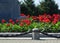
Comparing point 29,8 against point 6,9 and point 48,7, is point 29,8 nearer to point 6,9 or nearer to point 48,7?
point 48,7

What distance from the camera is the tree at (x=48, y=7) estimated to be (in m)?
46.0

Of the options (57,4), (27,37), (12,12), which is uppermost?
(57,4)

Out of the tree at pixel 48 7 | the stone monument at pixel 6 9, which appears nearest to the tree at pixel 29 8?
the tree at pixel 48 7

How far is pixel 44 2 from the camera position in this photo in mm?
47844

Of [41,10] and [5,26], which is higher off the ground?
[41,10]

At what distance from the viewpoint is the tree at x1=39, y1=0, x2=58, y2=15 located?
4603 centimetres

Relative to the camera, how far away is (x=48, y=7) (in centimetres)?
4644

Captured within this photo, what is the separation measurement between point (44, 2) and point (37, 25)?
3048cm

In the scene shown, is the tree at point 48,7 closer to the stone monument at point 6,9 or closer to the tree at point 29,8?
the tree at point 29,8

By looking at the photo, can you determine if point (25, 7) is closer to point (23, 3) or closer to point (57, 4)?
point (23, 3)

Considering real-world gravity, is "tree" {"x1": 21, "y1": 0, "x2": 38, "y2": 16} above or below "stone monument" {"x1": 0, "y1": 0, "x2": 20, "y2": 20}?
above

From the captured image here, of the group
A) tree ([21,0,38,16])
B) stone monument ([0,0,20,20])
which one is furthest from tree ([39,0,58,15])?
stone monument ([0,0,20,20])

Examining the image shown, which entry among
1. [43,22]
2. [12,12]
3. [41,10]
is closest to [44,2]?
[41,10]

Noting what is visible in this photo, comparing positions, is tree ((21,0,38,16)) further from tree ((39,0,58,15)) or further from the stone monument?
the stone monument
